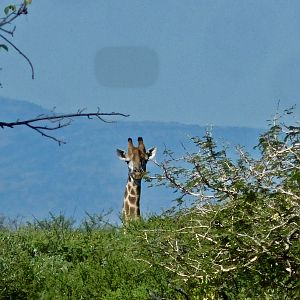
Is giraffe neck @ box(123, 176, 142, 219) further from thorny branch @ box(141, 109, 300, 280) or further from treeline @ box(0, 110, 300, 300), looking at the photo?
thorny branch @ box(141, 109, 300, 280)

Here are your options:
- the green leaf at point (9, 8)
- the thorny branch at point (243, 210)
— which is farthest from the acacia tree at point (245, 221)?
the green leaf at point (9, 8)

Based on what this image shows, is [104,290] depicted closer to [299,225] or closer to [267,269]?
[267,269]

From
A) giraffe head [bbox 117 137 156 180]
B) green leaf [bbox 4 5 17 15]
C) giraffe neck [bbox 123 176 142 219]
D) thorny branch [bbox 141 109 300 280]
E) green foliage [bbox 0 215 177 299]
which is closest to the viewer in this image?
green leaf [bbox 4 5 17 15]

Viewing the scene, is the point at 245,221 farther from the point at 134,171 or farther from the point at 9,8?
the point at 134,171

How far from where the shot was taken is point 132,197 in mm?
17531

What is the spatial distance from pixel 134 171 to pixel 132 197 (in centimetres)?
72

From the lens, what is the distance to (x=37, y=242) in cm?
1367

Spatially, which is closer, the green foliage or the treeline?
the treeline

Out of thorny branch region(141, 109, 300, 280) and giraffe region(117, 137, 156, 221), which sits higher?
giraffe region(117, 137, 156, 221)

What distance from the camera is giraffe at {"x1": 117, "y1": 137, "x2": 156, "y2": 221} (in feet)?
55.6

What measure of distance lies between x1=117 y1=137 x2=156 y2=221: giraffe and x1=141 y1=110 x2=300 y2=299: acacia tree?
8.55m

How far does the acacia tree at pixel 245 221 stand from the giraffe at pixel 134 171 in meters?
8.55

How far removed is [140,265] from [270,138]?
3964 millimetres

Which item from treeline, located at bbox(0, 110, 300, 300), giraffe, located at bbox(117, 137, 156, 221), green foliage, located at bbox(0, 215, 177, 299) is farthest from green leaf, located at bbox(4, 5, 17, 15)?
giraffe, located at bbox(117, 137, 156, 221)
